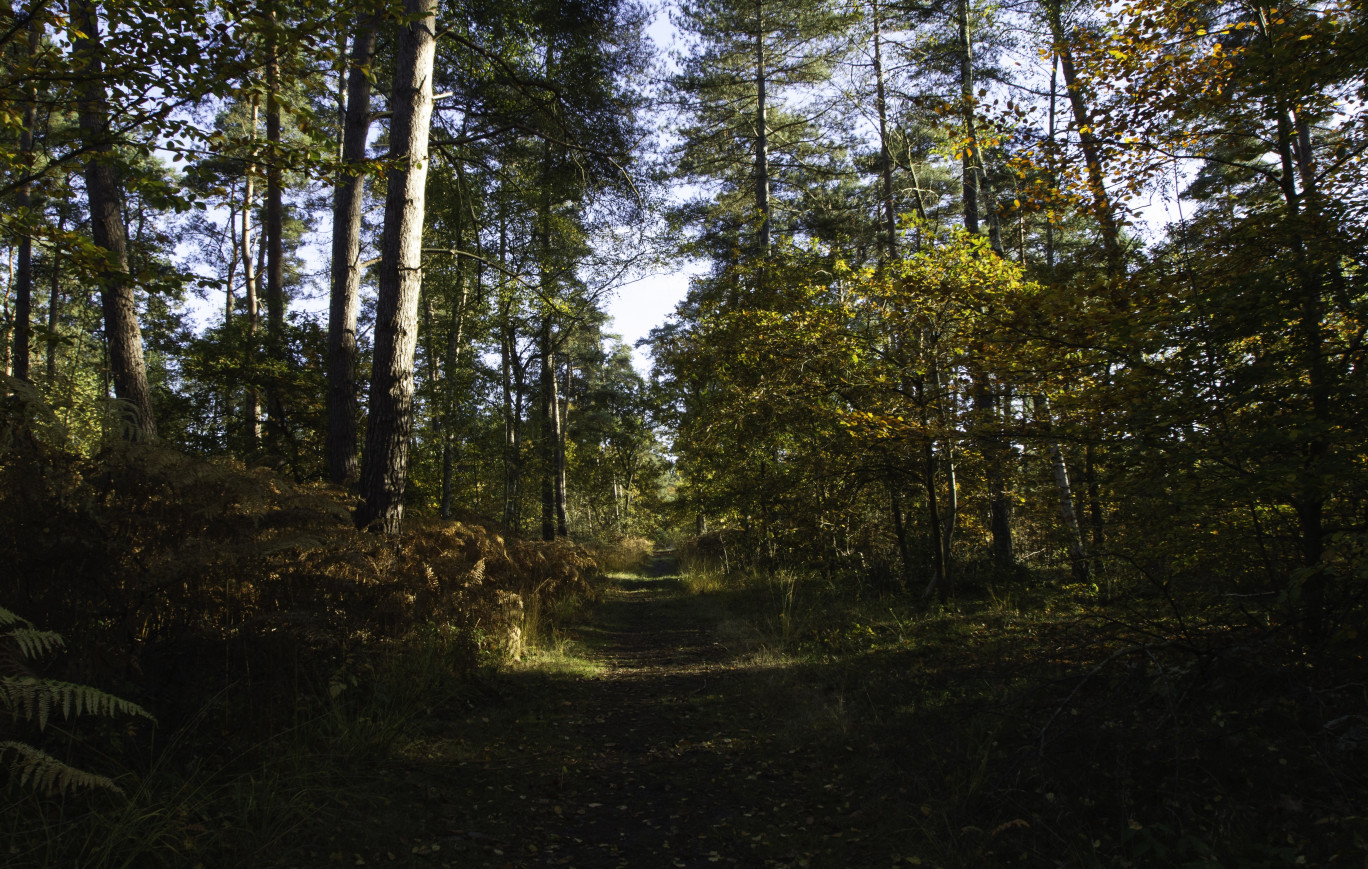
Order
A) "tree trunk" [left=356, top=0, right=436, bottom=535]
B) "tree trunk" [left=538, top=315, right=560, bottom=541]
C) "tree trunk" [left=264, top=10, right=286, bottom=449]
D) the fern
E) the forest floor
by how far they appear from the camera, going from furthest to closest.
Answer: "tree trunk" [left=538, top=315, right=560, bottom=541]
"tree trunk" [left=356, top=0, right=436, bottom=535]
"tree trunk" [left=264, top=10, right=286, bottom=449]
the forest floor
the fern

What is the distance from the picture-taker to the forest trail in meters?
3.15

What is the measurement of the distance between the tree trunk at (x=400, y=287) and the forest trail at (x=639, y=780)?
250cm

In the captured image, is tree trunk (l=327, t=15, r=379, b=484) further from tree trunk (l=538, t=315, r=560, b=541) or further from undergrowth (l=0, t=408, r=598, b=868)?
tree trunk (l=538, t=315, r=560, b=541)

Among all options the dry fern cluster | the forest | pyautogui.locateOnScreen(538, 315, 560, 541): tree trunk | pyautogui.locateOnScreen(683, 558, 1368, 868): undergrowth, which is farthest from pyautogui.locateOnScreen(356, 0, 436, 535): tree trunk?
pyautogui.locateOnScreen(538, 315, 560, 541): tree trunk

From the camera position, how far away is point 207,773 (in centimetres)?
309

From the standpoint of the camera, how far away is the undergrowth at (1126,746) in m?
2.68

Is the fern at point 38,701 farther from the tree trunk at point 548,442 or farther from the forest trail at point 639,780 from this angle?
the tree trunk at point 548,442

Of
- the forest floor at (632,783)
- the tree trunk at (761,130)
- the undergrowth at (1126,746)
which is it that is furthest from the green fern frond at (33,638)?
the tree trunk at (761,130)

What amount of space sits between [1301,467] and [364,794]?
5.00m

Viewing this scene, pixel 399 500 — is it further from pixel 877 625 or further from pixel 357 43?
pixel 357 43

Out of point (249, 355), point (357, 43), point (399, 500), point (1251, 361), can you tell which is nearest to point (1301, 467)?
point (1251, 361)

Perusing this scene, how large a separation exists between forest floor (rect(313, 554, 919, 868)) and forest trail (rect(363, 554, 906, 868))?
0.01 m

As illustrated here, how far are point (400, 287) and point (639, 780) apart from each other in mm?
5309

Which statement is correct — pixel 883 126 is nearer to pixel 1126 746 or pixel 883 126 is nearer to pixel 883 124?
pixel 883 124
